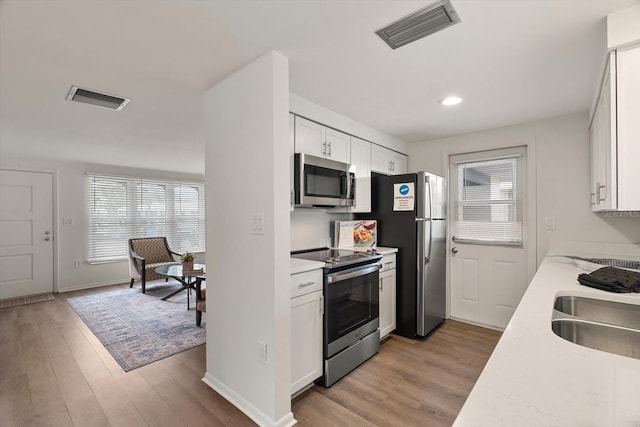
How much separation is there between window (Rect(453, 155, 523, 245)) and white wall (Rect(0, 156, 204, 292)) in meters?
5.95

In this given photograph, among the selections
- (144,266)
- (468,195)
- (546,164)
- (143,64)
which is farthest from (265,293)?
(144,266)

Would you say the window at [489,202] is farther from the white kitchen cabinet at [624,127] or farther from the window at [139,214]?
the window at [139,214]

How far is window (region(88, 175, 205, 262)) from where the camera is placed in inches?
220

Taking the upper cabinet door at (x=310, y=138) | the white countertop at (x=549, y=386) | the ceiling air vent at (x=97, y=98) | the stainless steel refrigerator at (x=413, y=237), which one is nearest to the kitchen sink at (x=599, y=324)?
the white countertop at (x=549, y=386)

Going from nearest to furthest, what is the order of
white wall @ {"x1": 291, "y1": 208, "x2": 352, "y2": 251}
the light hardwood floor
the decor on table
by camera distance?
1. the light hardwood floor
2. white wall @ {"x1": 291, "y1": 208, "x2": 352, "y2": 251}
3. the decor on table

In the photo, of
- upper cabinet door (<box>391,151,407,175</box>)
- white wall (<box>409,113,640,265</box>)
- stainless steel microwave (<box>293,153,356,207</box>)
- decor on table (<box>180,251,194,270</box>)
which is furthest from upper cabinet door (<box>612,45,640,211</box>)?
decor on table (<box>180,251,194,270</box>)

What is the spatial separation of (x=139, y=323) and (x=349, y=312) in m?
2.71

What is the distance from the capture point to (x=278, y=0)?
53.7 inches

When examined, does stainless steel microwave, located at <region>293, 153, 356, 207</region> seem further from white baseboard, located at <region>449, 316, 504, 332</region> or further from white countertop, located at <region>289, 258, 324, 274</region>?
white baseboard, located at <region>449, 316, 504, 332</region>

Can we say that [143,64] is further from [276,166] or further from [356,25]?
[356,25]

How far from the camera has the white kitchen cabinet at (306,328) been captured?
2014 mm

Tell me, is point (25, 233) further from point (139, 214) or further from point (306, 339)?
point (306, 339)

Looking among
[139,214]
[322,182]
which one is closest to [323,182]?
[322,182]

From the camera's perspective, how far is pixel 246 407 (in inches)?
77.3
